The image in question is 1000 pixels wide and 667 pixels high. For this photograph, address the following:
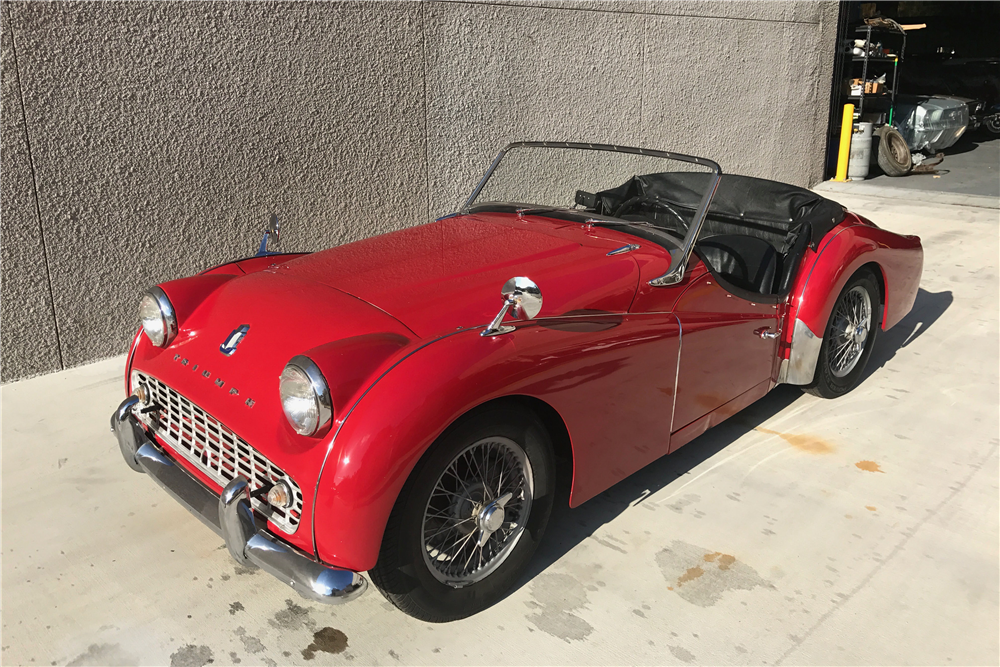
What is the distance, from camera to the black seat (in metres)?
3.54

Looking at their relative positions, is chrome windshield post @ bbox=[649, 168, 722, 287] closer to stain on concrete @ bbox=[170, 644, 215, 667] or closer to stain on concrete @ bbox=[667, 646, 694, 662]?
stain on concrete @ bbox=[667, 646, 694, 662]

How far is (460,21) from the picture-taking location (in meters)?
6.03

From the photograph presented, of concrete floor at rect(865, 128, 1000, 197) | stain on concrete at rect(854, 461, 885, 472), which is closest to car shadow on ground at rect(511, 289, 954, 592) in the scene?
stain on concrete at rect(854, 461, 885, 472)

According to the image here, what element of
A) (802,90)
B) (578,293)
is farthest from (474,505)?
(802,90)

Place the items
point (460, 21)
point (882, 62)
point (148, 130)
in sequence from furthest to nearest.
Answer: point (882, 62)
point (460, 21)
point (148, 130)

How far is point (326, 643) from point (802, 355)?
2.49 meters

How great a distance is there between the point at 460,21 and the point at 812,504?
4.56 m

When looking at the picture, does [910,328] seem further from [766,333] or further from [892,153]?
[892,153]

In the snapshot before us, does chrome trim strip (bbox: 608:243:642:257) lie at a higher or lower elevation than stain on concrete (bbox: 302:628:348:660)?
higher

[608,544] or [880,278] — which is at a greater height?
[880,278]

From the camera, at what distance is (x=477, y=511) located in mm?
2387

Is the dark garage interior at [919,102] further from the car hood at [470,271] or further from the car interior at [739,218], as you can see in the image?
the car hood at [470,271]

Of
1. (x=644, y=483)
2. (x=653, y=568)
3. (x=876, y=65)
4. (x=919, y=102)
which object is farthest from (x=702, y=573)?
(x=919, y=102)

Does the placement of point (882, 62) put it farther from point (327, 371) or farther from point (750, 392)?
point (327, 371)
